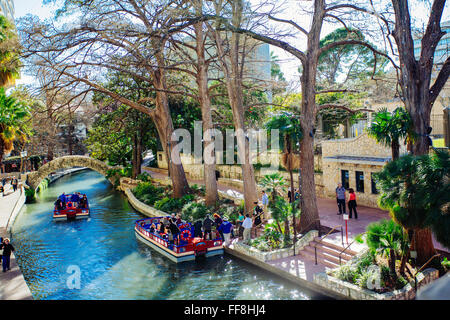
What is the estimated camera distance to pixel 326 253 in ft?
44.7

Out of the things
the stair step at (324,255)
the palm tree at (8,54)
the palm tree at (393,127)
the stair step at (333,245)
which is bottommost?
the stair step at (324,255)

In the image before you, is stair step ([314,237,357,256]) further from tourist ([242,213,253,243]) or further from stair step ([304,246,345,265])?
tourist ([242,213,253,243])

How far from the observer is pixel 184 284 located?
13750 millimetres

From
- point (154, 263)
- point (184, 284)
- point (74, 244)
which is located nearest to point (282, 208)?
point (184, 284)

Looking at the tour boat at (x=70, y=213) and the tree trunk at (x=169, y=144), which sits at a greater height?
the tree trunk at (x=169, y=144)

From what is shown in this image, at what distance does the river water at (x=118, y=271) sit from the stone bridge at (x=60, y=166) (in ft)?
48.1

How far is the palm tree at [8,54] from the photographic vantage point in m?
19.2

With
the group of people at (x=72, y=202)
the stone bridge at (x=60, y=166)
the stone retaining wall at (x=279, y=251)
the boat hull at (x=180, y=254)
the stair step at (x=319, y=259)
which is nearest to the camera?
the stair step at (x=319, y=259)

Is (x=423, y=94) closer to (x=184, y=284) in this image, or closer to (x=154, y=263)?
(x=184, y=284)

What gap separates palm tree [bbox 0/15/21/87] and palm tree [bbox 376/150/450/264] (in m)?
17.7

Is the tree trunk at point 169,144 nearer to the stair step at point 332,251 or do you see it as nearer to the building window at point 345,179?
the building window at point 345,179

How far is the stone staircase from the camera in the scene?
12758 millimetres

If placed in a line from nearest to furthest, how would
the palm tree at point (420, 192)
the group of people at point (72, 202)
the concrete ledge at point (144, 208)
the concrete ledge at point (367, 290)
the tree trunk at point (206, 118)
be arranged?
the palm tree at point (420, 192) < the concrete ledge at point (367, 290) < the tree trunk at point (206, 118) < the concrete ledge at point (144, 208) < the group of people at point (72, 202)

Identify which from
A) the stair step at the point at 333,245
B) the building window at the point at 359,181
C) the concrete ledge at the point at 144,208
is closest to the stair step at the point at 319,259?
the stair step at the point at 333,245
